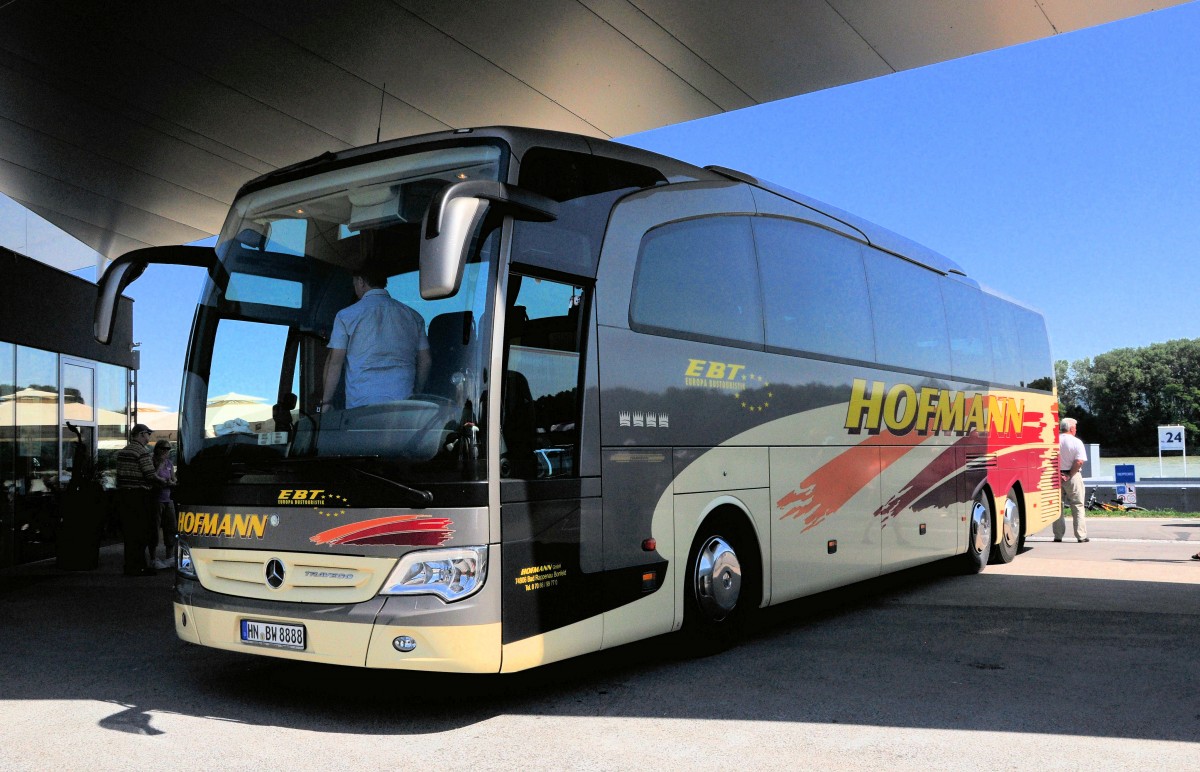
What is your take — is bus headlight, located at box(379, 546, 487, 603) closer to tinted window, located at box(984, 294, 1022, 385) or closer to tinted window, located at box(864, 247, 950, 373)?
tinted window, located at box(864, 247, 950, 373)

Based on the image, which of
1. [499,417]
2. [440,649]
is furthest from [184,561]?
[499,417]

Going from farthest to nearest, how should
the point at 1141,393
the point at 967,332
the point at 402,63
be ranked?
1. the point at 1141,393
2. the point at 967,332
3. the point at 402,63

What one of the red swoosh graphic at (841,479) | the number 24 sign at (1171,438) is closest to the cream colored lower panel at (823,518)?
the red swoosh graphic at (841,479)

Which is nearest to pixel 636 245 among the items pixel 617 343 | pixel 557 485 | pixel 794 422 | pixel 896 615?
pixel 617 343

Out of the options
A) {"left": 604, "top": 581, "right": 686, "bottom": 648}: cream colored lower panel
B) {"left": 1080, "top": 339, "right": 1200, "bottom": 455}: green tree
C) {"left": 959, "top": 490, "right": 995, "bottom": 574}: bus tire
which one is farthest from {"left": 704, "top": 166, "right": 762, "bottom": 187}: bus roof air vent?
{"left": 1080, "top": 339, "right": 1200, "bottom": 455}: green tree

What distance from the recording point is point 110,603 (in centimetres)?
1064

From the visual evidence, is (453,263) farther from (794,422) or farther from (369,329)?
(794,422)

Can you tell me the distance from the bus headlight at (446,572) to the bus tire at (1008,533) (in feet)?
29.9

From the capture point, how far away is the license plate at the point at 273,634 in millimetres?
5648

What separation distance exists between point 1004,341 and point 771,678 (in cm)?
808

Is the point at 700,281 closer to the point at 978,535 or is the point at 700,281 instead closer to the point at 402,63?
the point at 402,63

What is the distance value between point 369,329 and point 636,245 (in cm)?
188

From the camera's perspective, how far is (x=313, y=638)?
5.60 metres

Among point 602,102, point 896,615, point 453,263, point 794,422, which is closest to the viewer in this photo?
point 453,263
